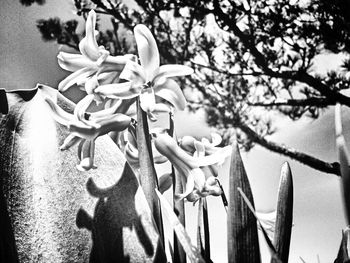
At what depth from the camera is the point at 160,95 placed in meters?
0.31

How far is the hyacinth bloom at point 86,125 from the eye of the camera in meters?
0.29

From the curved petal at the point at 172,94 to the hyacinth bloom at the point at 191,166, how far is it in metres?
0.03

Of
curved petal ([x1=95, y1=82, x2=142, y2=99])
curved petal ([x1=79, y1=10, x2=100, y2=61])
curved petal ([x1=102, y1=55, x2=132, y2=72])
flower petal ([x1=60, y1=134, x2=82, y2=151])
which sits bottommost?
flower petal ([x1=60, y1=134, x2=82, y2=151])

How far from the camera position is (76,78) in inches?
13.1

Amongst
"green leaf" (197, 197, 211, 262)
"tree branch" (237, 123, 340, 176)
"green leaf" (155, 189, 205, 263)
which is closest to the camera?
"green leaf" (155, 189, 205, 263)

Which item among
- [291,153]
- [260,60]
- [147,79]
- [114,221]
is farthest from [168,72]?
[291,153]

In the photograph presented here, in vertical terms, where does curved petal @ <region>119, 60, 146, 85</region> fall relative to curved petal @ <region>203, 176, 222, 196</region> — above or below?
above

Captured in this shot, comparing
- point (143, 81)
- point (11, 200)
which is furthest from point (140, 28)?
point (11, 200)

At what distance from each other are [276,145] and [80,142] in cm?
180

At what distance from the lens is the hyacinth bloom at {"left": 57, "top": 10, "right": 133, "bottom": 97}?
31 centimetres

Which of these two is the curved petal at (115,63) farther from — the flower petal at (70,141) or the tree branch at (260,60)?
the tree branch at (260,60)

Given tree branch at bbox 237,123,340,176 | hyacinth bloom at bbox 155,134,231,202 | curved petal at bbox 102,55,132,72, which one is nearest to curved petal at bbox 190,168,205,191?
hyacinth bloom at bbox 155,134,231,202

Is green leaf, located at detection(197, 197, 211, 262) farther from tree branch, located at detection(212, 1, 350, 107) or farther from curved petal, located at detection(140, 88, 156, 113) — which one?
tree branch, located at detection(212, 1, 350, 107)

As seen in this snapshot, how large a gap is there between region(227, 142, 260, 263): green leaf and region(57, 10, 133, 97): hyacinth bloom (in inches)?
5.0
